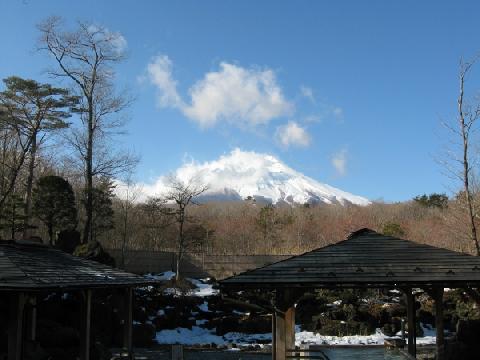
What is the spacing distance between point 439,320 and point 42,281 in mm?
8072

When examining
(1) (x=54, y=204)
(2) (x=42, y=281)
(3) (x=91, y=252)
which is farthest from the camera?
(1) (x=54, y=204)

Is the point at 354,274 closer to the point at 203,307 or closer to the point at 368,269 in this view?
the point at 368,269

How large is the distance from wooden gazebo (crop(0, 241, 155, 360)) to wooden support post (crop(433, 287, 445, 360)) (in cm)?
716

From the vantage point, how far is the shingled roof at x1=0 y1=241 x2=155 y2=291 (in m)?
8.97

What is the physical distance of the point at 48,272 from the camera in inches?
404

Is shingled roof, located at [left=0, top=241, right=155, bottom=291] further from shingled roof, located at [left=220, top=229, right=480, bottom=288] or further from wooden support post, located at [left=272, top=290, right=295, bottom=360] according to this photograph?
wooden support post, located at [left=272, top=290, right=295, bottom=360]

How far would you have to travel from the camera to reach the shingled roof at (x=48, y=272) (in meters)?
8.97

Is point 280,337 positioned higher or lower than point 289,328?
lower

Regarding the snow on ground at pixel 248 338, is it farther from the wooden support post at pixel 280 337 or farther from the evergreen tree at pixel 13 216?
the wooden support post at pixel 280 337

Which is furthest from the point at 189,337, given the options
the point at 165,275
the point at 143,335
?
the point at 165,275

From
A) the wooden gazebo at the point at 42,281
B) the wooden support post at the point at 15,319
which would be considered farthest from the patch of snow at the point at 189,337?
the wooden support post at the point at 15,319

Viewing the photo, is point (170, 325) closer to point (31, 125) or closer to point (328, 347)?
point (328, 347)

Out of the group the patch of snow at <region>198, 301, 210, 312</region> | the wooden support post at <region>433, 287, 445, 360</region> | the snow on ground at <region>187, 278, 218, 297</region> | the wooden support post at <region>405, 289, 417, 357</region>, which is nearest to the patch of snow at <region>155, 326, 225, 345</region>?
the patch of snow at <region>198, 301, 210, 312</region>

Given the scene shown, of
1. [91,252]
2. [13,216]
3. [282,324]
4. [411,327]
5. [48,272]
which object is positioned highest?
[13,216]
